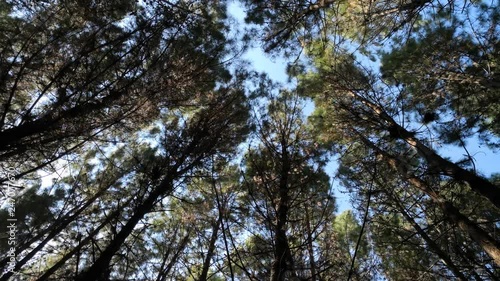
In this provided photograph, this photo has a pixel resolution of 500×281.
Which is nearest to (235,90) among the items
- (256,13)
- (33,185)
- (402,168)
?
(256,13)

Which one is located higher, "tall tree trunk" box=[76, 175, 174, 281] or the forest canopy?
the forest canopy

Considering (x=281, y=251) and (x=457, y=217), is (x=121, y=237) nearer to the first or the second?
(x=281, y=251)

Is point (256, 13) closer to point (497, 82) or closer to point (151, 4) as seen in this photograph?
point (151, 4)

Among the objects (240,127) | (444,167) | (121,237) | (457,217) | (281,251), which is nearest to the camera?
(281,251)

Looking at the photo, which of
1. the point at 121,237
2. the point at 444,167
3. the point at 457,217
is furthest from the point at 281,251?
the point at 444,167

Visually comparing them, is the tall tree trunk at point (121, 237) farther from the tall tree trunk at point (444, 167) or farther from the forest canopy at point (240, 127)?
the tall tree trunk at point (444, 167)

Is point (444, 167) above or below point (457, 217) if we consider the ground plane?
above

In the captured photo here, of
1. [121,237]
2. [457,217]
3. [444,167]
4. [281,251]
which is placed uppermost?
[444,167]

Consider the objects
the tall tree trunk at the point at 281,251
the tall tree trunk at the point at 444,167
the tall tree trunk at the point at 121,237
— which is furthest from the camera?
the tall tree trunk at the point at 444,167

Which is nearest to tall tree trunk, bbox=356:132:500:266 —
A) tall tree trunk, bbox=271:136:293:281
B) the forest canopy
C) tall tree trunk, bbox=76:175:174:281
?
the forest canopy

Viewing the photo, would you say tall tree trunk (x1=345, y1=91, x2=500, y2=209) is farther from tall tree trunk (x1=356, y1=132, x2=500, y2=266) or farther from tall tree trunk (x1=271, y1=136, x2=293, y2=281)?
tall tree trunk (x1=271, y1=136, x2=293, y2=281)

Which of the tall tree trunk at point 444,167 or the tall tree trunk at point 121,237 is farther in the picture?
the tall tree trunk at point 444,167

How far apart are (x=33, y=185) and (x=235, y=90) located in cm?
595

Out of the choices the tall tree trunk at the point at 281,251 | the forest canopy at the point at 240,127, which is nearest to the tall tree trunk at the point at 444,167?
the forest canopy at the point at 240,127
